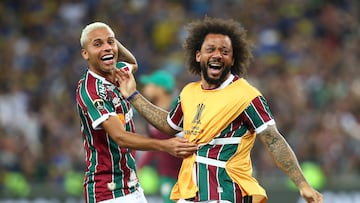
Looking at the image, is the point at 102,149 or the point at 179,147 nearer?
the point at 179,147

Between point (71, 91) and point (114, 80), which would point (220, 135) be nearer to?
point (114, 80)

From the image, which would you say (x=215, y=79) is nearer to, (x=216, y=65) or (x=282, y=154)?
(x=216, y=65)

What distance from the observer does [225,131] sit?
7.67 meters

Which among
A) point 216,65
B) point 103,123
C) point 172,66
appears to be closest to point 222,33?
point 216,65

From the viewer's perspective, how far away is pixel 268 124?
300 inches

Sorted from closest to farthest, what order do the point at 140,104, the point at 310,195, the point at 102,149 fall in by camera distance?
1. the point at 310,195
2. the point at 102,149
3. the point at 140,104

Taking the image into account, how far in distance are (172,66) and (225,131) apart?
387 inches

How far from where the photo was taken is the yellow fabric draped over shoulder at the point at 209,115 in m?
7.65

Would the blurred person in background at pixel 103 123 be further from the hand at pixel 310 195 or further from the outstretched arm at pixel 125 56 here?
the hand at pixel 310 195

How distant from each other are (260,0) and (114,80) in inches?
421

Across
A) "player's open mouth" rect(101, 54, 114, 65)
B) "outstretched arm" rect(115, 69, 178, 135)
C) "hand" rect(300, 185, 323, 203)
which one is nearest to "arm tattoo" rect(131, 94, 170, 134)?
"outstretched arm" rect(115, 69, 178, 135)

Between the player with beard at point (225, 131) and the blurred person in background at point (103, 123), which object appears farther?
the blurred person in background at point (103, 123)

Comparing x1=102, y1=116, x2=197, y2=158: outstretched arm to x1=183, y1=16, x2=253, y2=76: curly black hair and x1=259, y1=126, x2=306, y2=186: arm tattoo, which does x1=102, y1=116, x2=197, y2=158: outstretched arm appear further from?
x1=183, y1=16, x2=253, y2=76: curly black hair

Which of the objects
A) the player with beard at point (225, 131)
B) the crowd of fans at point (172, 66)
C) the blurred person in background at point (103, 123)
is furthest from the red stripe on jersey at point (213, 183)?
the crowd of fans at point (172, 66)
